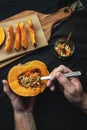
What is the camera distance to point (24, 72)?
36.2 inches

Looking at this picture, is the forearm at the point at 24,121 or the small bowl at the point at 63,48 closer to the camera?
the forearm at the point at 24,121

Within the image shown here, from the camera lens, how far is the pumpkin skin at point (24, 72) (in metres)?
0.89

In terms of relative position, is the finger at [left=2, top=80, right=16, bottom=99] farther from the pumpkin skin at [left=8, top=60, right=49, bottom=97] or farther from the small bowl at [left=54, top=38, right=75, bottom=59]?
the small bowl at [left=54, top=38, right=75, bottom=59]

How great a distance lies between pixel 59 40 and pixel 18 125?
0.33m

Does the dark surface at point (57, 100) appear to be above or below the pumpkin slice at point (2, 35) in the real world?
below

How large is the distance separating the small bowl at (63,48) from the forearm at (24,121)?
0.24 metres

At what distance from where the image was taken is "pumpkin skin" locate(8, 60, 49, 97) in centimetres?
89

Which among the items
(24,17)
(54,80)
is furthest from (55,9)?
(54,80)

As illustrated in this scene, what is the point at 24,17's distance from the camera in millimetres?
1123

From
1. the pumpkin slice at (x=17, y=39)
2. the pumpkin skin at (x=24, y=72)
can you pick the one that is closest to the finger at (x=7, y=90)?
the pumpkin skin at (x=24, y=72)

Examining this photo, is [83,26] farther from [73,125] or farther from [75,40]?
[73,125]

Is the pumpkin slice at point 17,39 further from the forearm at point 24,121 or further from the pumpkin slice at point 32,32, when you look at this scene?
the forearm at point 24,121

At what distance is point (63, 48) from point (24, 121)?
29cm

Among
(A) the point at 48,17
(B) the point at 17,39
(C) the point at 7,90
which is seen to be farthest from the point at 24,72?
(A) the point at 48,17
